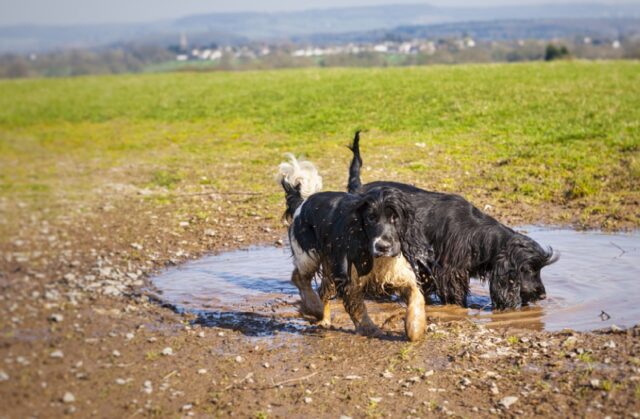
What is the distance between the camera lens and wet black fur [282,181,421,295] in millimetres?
6359

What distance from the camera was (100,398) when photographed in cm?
414

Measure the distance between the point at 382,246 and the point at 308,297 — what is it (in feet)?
5.33

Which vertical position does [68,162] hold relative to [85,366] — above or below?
above

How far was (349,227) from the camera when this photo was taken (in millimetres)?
6652

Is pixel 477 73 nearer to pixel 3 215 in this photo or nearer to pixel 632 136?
pixel 632 136

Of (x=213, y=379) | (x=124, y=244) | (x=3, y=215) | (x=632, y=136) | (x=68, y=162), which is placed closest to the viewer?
(x=3, y=215)

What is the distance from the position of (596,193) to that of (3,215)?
1094cm

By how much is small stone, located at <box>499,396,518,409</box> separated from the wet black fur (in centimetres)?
157

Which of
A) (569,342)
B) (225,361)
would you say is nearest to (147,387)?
(225,361)

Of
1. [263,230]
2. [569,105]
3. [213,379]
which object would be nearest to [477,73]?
[569,105]

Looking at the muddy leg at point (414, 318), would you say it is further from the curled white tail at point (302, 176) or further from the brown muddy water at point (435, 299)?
the curled white tail at point (302, 176)

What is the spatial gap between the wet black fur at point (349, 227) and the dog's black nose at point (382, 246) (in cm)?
5

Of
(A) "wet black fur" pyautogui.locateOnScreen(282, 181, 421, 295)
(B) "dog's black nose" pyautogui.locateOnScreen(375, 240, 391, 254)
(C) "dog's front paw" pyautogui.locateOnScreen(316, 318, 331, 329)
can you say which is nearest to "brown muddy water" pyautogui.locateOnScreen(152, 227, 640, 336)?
(C) "dog's front paw" pyautogui.locateOnScreen(316, 318, 331, 329)

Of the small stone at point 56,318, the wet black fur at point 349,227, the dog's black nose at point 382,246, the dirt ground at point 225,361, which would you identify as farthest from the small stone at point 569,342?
the small stone at point 56,318
